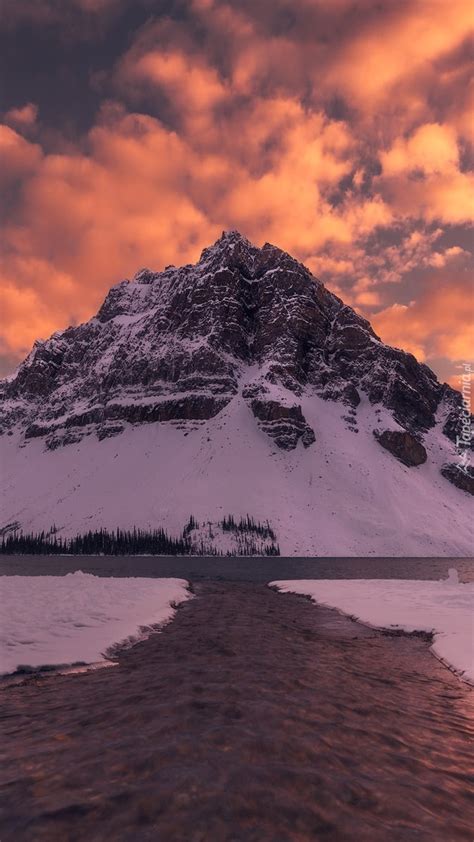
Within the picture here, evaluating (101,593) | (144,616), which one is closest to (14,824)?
(144,616)

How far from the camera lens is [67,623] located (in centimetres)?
1855

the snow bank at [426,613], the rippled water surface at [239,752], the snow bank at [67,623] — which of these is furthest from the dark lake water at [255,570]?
the rippled water surface at [239,752]

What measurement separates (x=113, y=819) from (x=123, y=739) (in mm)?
2780

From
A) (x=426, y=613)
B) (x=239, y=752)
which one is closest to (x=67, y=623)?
(x=239, y=752)

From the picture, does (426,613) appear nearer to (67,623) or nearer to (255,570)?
(67,623)

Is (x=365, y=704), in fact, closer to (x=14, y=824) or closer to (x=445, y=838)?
(x=445, y=838)

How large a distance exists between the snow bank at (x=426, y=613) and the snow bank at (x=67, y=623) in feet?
36.2

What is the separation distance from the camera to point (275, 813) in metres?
5.68

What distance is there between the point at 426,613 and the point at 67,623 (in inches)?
677

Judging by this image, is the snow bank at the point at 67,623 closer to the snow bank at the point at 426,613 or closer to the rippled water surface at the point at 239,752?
the rippled water surface at the point at 239,752

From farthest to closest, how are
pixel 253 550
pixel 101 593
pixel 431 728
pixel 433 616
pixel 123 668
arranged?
pixel 253 550, pixel 101 593, pixel 433 616, pixel 123 668, pixel 431 728

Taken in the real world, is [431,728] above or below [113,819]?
below

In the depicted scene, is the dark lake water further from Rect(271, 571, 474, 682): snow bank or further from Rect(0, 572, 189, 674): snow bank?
Rect(0, 572, 189, 674): snow bank

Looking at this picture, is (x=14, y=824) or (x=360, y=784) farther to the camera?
(x=360, y=784)
